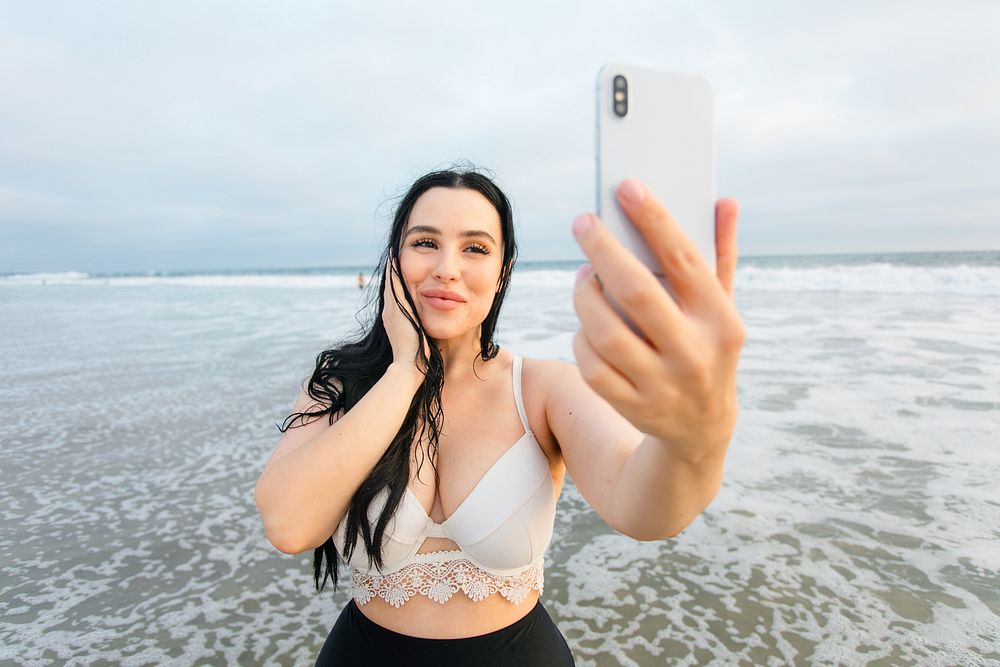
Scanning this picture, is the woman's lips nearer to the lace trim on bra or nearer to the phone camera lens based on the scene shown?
the lace trim on bra

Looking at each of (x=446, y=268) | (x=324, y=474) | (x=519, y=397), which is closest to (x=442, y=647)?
(x=324, y=474)

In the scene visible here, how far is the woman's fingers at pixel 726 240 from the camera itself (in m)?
0.96

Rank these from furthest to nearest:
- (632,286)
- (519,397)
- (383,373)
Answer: (383,373) < (519,397) < (632,286)

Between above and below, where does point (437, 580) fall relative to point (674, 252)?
below

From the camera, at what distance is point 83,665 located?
310 centimetres

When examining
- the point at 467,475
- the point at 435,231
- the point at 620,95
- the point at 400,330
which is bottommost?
the point at 467,475

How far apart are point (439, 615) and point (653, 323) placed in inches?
68.8

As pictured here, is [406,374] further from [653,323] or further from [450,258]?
[653,323]

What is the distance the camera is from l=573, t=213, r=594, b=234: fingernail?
80 centimetres

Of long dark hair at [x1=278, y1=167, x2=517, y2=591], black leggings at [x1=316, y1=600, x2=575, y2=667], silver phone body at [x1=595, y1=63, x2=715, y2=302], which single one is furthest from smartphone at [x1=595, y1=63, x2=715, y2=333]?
black leggings at [x1=316, y1=600, x2=575, y2=667]

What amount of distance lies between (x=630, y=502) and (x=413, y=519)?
0.94 metres

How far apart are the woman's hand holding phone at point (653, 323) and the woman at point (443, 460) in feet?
1.98

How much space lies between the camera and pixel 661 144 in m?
0.99

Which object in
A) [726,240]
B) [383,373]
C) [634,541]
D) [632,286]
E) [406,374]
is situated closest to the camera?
[632,286]
